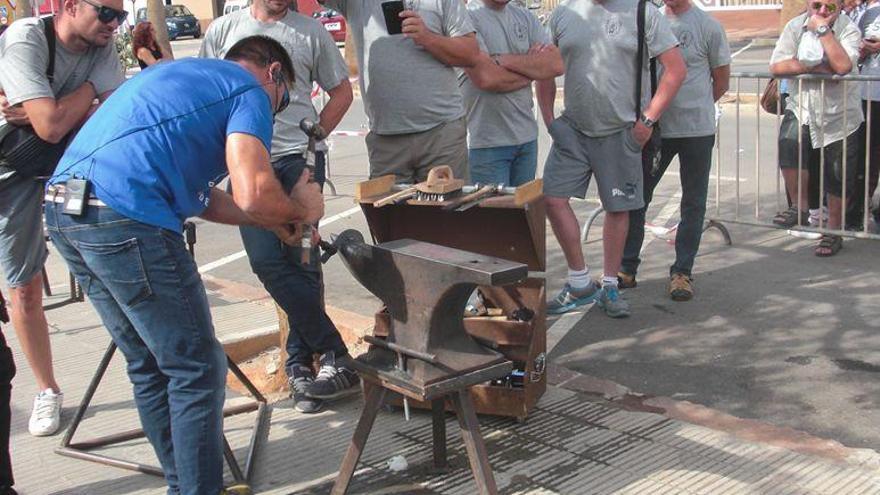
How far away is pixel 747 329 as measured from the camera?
5.70 m

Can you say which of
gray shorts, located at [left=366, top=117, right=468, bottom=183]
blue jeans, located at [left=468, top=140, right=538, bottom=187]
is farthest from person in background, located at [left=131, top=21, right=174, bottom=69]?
blue jeans, located at [left=468, top=140, right=538, bottom=187]

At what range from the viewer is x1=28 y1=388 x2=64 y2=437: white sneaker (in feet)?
15.3

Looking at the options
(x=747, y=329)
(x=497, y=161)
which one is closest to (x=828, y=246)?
(x=747, y=329)

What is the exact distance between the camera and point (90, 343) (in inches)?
238

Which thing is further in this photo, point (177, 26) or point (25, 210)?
point (177, 26)

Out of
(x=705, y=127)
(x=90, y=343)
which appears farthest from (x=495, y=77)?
(x=90, y=343)

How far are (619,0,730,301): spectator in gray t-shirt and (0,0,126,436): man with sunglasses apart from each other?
3303 mm

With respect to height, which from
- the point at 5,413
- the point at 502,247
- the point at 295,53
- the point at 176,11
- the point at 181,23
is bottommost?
the point at 5,413

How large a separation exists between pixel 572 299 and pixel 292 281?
206cm

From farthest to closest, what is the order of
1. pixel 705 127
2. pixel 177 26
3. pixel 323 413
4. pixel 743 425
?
pixel 177 26
pixel 705 127
pixel 323 413
pixel 743 425

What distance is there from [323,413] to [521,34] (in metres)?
2.45

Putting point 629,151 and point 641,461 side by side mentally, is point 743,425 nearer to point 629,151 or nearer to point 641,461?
point 641,461

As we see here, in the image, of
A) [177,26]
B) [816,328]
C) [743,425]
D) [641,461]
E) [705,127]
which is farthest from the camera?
[177,26]

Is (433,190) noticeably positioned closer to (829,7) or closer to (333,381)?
(333,381)
